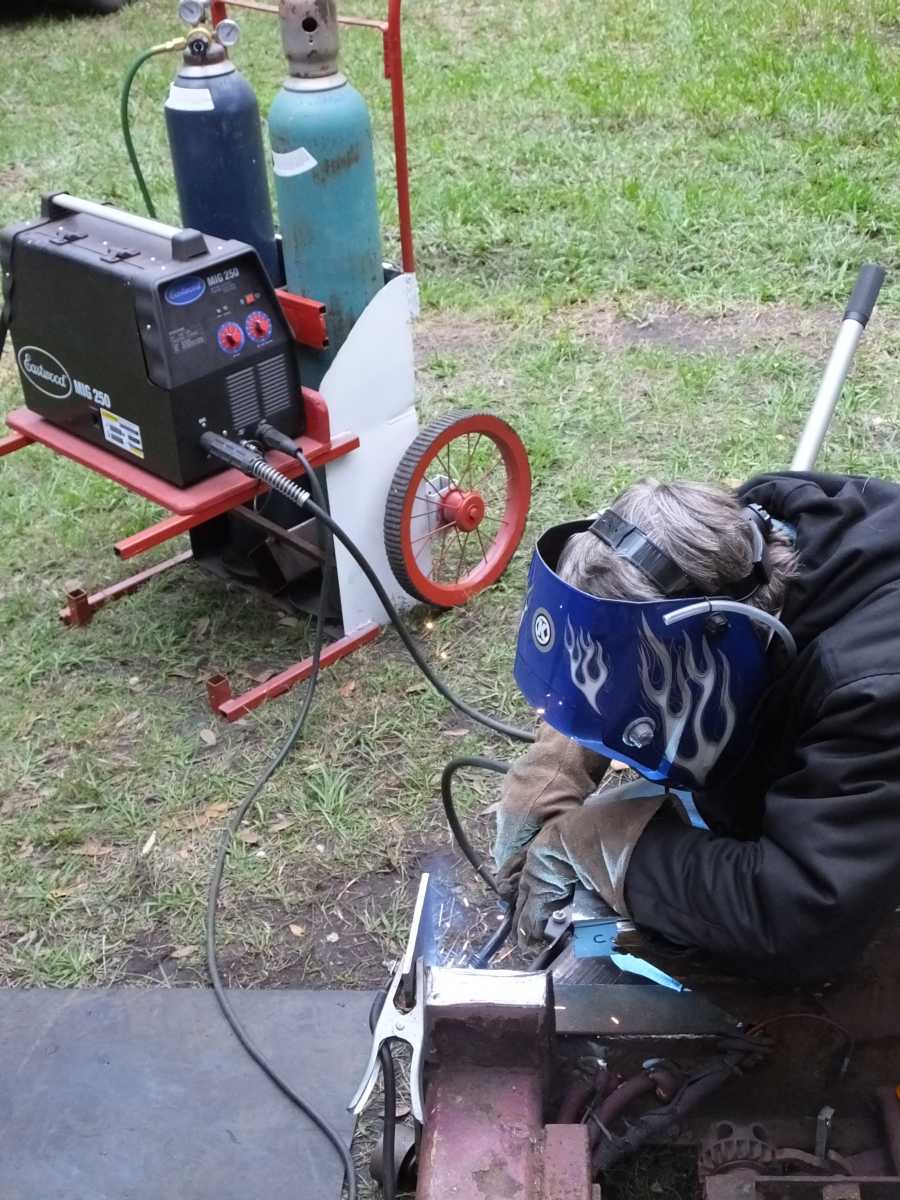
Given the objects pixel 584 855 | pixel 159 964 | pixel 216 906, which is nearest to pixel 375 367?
pixel 216 906

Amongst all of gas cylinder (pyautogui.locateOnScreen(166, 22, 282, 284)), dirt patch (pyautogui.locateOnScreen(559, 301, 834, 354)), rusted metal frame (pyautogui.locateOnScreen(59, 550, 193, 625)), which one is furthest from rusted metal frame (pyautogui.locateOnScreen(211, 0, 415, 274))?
dirt patch (pyautogui.locateOnScreen(559, 301, 834, 354))

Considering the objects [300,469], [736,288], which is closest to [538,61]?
[736,288]

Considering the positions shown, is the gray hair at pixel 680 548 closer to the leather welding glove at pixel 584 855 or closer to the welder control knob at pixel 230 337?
the leather welding glove at pixel 584 855

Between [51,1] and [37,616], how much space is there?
7.49 meters

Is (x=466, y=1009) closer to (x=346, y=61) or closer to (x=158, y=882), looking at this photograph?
(x=158, y=882)

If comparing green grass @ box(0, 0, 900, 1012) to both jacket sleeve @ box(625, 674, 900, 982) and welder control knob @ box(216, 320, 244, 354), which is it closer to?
welder control knob @ box(216, 320, 244, 354)

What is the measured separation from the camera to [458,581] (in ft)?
11.5

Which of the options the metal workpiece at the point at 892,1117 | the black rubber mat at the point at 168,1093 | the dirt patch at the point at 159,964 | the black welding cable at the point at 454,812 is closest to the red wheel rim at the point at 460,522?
the black welding cable at the point at 454,812

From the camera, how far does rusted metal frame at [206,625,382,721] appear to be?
3.17 meters

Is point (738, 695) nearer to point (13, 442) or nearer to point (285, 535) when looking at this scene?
point (285, 535)

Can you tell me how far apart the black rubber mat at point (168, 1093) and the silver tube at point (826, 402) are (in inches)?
50.2

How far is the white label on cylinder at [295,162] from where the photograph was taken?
113 inches

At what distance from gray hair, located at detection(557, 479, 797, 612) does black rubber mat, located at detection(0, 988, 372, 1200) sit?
45.8 inches

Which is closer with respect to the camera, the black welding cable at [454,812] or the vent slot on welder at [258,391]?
the black welding cable at [454,812]
